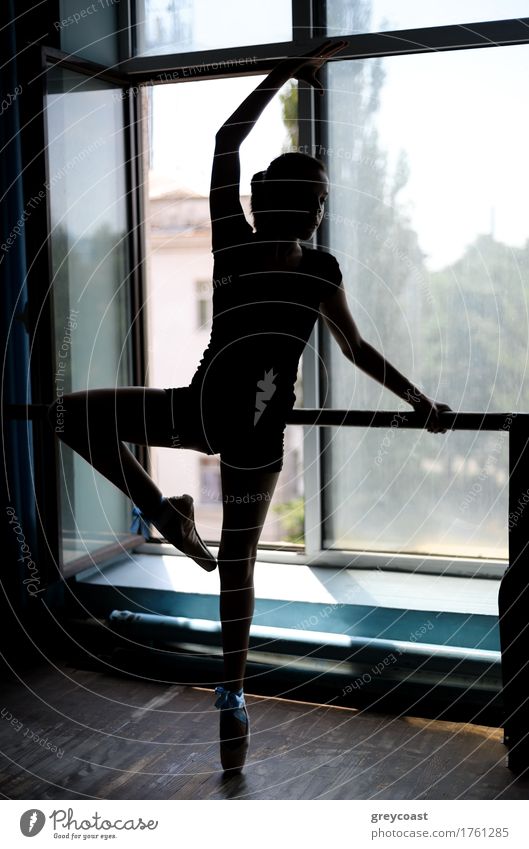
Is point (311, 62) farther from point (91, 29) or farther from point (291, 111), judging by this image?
point (91, 29)

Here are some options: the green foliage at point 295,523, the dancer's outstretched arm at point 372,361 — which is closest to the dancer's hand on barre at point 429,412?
the dancer's outstretched arm at point 372,361

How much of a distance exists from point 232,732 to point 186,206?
2119mm

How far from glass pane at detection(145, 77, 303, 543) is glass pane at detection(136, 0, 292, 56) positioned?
0.15 meters

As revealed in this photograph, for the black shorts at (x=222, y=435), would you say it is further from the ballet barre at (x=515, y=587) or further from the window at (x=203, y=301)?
the window at (x=203, y=301)

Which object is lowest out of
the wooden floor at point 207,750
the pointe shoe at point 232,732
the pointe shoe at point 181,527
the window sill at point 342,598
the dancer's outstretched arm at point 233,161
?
the wooden floor at point 207,750

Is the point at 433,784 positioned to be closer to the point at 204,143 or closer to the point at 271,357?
the point at 271,357

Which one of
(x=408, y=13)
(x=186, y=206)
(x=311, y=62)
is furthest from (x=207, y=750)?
(x=408, y=13)

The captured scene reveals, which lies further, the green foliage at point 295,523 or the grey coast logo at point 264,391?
the green foliage at point 295,523

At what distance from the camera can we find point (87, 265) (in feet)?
11.9

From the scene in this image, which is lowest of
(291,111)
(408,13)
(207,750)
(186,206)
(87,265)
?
(207,750)

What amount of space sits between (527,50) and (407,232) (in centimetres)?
68

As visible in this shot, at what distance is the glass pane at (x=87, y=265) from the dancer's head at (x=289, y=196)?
3.95 ft
